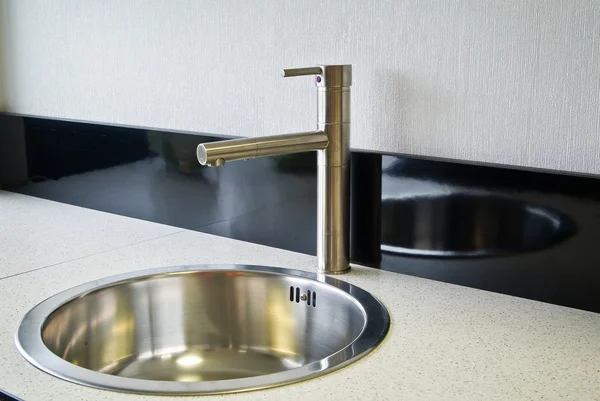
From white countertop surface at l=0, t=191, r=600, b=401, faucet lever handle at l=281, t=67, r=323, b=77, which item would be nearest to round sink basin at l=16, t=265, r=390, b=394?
white countertop surface at l=0, t=191, r=600, b=401

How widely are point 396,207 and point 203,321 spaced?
387mm

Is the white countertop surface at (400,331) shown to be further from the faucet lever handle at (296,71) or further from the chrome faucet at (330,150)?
the faucet lever handle at (296,71)

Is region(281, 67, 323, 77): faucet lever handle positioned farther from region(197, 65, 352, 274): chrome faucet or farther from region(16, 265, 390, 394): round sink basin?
region(16, 265, 390, 394): round sink basin

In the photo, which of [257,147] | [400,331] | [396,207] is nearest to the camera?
[400,331]

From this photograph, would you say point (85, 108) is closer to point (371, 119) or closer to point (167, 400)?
point (371, 119)

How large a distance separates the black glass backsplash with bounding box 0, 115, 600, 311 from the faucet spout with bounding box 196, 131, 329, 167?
0.12 meters

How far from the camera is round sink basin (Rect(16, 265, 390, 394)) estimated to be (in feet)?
3.88

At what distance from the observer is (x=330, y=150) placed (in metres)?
1.22

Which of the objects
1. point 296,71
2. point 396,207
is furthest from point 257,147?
point 396,207

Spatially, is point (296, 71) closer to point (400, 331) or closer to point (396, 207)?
point (396, 207)

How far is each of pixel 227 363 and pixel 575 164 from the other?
633mm

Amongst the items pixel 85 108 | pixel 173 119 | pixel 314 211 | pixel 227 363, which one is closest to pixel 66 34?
pixel 85 108

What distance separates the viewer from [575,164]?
42.6 inches

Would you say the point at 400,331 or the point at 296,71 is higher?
the point at 296,71
